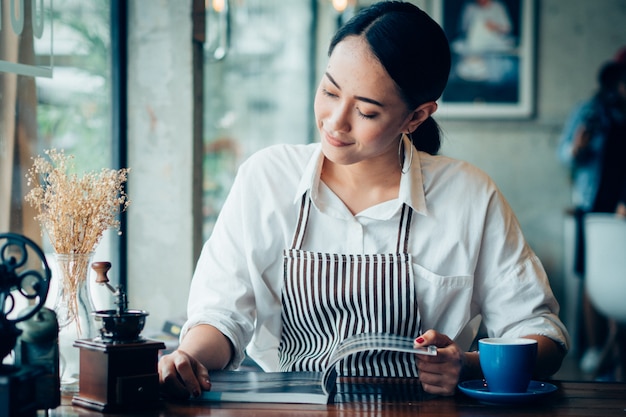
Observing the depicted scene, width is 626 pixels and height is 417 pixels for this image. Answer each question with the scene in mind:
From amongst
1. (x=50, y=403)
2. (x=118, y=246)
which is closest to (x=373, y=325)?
(x=50, y=403)

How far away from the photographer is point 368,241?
1.82 metres

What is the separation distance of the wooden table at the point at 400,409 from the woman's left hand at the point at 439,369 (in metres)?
0.03

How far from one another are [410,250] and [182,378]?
0.63 m

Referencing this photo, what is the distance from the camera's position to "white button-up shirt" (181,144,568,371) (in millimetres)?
1790

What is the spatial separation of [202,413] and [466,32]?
4.92 m

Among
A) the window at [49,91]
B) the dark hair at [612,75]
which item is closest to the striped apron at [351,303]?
the window at [49,91]

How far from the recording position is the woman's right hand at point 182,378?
1.40 m

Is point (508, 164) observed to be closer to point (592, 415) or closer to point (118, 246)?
point (118, 246)

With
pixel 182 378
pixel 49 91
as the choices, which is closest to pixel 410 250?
pixel 182 378

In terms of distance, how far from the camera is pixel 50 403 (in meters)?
1.25

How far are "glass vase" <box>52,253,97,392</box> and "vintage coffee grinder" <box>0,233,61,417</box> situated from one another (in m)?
0.23

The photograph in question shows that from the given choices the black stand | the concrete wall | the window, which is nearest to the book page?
the black stand

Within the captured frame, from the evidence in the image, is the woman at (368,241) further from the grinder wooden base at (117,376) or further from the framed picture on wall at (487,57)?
the framed picture on wall at (487,57)

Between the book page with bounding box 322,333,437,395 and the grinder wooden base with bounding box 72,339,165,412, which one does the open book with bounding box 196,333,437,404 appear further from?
the grinder wooden base with bounding box 72,339,165,412
